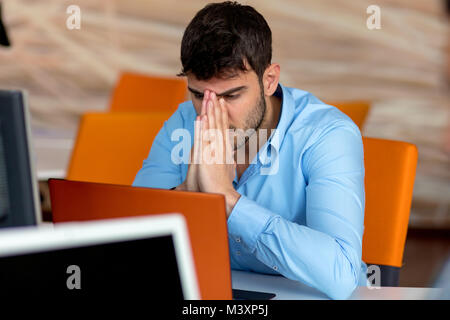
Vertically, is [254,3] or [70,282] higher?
[254,3]

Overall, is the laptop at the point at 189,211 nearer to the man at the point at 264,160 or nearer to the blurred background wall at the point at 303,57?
the man at the point at 264,160

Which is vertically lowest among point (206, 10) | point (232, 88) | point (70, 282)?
point (70, 282)

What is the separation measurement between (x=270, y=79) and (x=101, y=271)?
115cm

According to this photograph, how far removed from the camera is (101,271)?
639 millimetres

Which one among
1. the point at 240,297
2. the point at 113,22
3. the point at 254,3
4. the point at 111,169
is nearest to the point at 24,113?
the point at 240,297

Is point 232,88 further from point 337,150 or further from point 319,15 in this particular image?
point 319,15

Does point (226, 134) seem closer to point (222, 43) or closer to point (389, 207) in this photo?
point (222, 43)

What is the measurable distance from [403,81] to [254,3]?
1.23 m

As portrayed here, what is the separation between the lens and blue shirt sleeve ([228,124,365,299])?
1.26 meters

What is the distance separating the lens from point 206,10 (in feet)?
5.23

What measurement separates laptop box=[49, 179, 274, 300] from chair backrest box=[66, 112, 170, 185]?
3.01 ft

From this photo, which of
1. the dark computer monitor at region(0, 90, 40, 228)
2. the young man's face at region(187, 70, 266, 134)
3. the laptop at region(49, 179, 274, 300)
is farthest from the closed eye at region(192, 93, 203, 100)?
the dark computer monitor at region(0, 90, 40, 228)

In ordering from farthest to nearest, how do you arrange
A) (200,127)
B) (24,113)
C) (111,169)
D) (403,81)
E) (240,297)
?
(403,81) < (111,169) < (200,127) < (240,297) < (24,113)

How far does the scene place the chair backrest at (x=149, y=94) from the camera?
3.39 m
